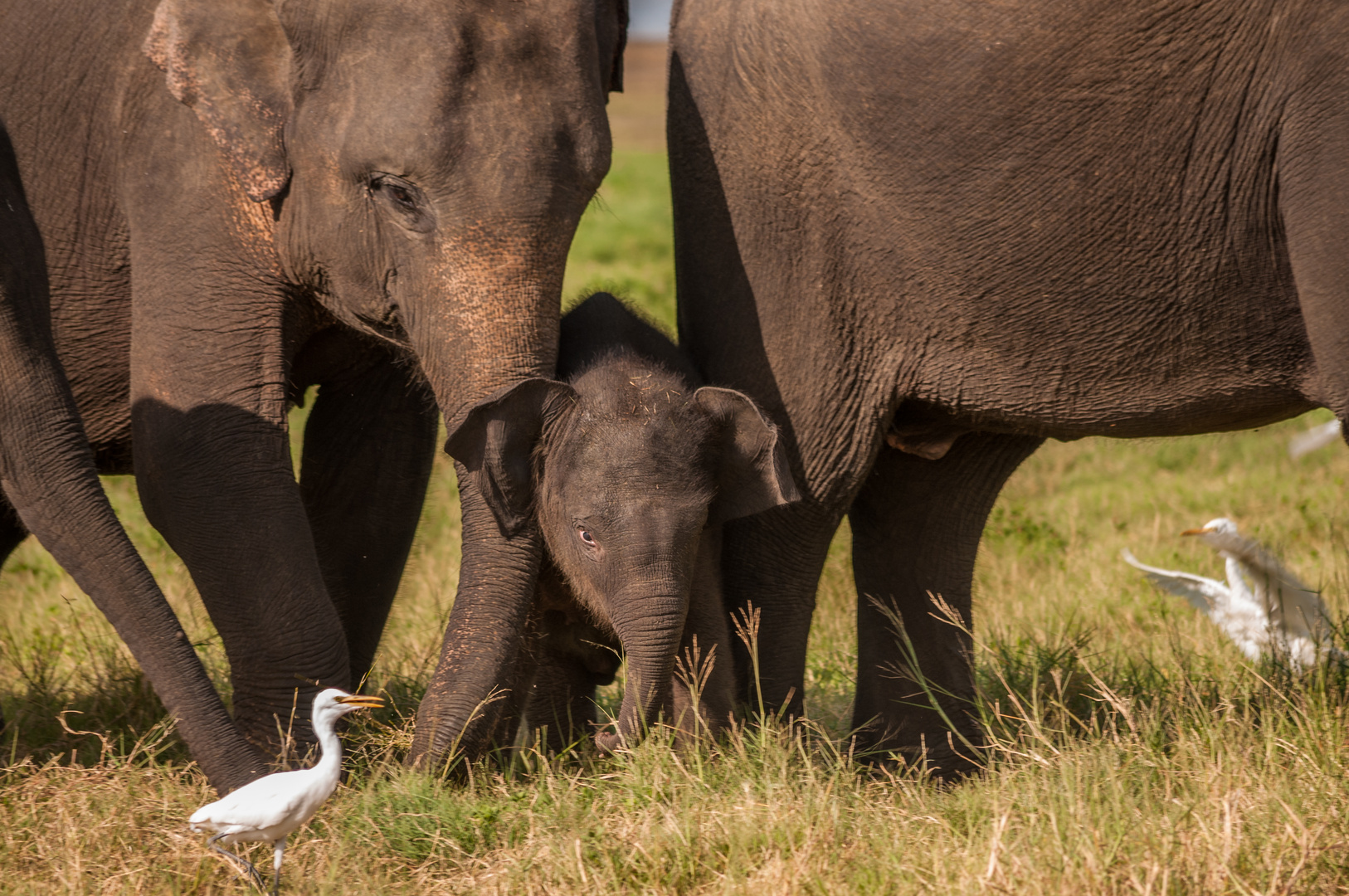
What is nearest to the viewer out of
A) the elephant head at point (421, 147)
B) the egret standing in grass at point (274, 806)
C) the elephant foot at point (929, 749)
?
the egret standing in grass at point (274, 806)

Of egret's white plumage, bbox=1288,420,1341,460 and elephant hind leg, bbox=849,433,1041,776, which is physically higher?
egret's white plumage, bbox=1288,420,1341,460

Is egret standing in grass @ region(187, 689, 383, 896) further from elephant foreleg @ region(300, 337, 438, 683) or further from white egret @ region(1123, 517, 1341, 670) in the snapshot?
white egret @ region(1123, 517, 1341, 670)

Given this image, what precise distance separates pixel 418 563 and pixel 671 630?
3.26 metres

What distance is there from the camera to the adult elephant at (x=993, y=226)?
3.33 metres

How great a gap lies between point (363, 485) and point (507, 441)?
127 cm

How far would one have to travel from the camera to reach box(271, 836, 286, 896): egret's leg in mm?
2985

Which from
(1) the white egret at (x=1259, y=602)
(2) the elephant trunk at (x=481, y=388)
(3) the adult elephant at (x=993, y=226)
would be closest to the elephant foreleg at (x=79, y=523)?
(2) the elephant trunk at (x=481, y=388)

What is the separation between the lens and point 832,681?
17.6ft

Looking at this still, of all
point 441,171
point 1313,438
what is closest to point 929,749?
point 441,171

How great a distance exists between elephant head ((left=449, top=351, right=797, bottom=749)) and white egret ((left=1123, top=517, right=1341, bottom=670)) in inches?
61.6

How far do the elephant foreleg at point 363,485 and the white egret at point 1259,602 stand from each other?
91.6 inches

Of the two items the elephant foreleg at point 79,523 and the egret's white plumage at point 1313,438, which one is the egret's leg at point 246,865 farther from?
the egret's white plumage at point 1313,438

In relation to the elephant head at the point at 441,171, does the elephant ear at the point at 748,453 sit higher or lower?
lower

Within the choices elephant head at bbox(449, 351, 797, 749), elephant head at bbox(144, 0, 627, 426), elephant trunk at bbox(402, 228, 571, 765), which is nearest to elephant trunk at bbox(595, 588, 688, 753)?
elephant head at bbox(449, 351, 797, 749)
